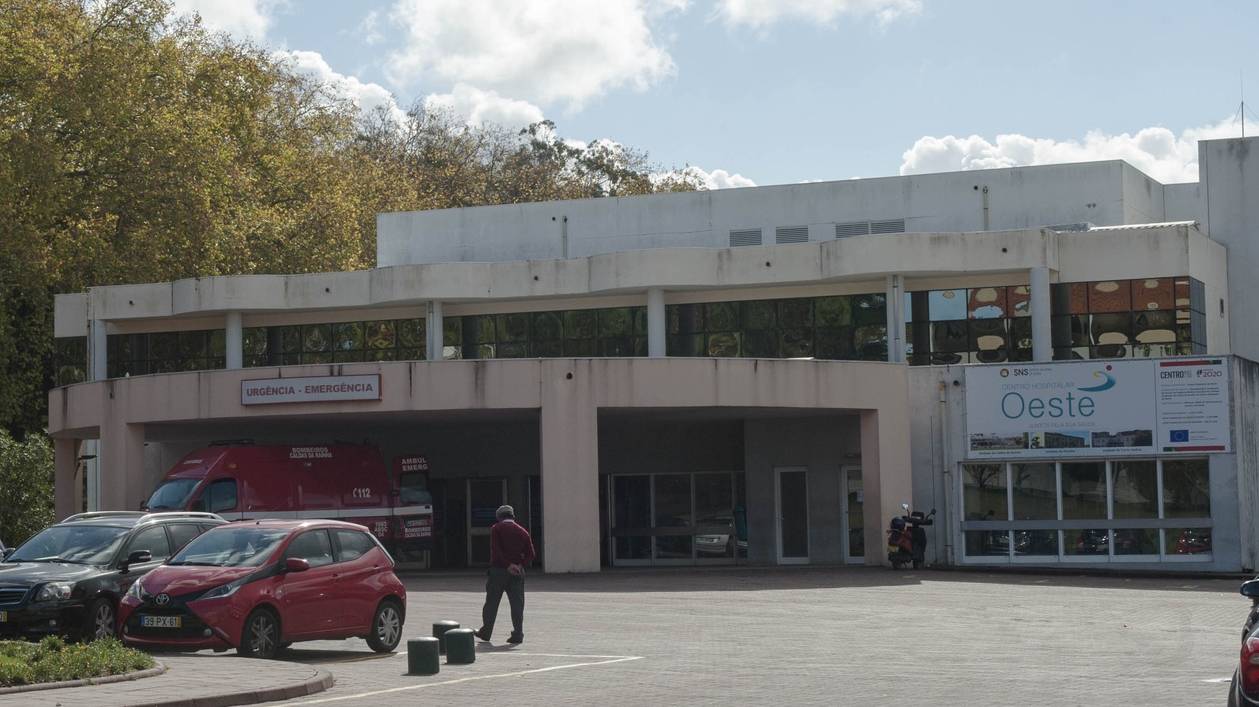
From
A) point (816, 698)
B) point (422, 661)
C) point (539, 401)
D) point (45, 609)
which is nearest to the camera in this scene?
point (816, 698)

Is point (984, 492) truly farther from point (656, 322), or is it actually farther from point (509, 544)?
point (509, 544)

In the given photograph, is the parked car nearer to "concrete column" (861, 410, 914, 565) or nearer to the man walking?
the man walking

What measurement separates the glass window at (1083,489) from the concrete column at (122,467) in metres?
19.6

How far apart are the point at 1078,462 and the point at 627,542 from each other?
11181 millimetres

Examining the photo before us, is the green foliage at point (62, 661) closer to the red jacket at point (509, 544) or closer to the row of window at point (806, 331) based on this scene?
the red jacket at point (509, 544)

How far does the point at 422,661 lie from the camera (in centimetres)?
1598

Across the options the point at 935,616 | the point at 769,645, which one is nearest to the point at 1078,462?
the point at 935,616

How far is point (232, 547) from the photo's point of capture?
1778 cm

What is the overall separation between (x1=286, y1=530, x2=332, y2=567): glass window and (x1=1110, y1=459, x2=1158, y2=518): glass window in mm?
20358

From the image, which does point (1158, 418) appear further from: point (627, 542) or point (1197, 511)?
point (627, 542)

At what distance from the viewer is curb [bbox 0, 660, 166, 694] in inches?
529

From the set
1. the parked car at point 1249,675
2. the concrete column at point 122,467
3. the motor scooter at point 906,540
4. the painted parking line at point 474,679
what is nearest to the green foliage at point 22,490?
the concrete column at point 122,467

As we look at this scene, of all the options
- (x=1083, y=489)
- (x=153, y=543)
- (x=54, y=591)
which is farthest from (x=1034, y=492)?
(x=54, y=591)

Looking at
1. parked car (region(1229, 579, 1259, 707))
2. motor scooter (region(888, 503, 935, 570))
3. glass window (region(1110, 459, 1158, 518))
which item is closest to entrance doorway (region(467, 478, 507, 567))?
motor scooter (region(888, 503, 935, 570))
